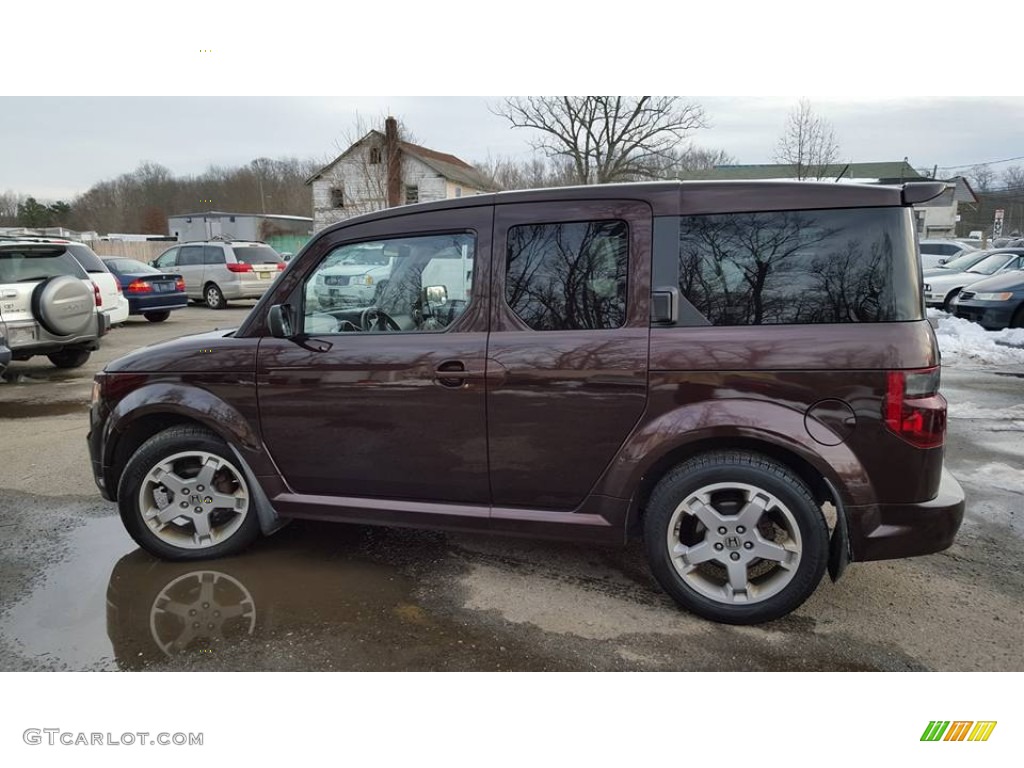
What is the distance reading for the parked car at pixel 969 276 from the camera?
46.6 ft

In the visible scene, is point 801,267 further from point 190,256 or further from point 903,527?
point 190,256

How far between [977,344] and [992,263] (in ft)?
19.8

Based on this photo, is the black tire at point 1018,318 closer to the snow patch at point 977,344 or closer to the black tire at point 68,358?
the snow patch at point 977,344

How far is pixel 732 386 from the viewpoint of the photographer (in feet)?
9.34

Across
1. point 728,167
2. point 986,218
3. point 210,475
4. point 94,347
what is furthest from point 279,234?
point 986,218

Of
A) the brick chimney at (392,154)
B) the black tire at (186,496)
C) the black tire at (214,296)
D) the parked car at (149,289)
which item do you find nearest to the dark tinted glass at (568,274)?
the black tire at (186,496)

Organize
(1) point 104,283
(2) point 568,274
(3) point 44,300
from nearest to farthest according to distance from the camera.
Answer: (2) point 568,274
(3) point 44,300
(1) point 104,283

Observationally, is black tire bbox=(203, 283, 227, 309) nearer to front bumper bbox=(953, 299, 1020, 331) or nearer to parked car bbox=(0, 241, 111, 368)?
parked car bbox=(0, 241, 111, 368)

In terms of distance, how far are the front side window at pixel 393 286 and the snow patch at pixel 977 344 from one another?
351 inches

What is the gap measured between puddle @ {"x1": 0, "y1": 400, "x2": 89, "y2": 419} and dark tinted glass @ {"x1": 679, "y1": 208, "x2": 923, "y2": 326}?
270 inches

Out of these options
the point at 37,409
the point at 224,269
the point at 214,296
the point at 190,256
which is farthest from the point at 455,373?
the point at 190,256

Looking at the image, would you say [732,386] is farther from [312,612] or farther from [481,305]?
[312,612]

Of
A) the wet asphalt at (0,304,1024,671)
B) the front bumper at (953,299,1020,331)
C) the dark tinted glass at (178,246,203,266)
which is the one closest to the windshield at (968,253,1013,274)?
the front bumper at (953,299,1020,331)

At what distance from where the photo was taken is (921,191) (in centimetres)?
273
